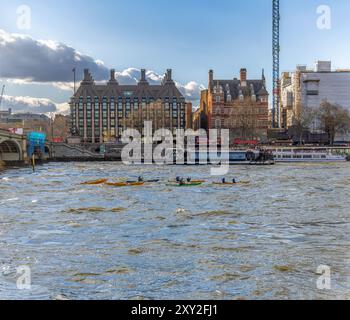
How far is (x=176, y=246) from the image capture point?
827 inches

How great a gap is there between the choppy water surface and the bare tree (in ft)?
316

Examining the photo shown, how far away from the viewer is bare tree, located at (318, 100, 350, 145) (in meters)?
129

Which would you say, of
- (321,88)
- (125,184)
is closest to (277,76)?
(321,88)

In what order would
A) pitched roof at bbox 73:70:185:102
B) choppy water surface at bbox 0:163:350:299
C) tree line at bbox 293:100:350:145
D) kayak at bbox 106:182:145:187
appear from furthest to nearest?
pitched roof at bbox 73:70:185:102, tree line at bbox 293:100:350:145, kayak at bbox 106:182:145:187, choppy water surface at bbox 0:163:350:299

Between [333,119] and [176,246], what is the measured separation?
382ft

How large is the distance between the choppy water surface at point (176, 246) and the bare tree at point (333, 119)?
9627 cm

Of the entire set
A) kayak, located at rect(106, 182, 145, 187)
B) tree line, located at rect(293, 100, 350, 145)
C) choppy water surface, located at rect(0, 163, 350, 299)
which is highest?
tree line, located at rect(293, 100, 350, 145)

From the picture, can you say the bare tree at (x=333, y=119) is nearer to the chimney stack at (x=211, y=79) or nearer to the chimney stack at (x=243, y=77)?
the chimney stack at (x=243, y=77)

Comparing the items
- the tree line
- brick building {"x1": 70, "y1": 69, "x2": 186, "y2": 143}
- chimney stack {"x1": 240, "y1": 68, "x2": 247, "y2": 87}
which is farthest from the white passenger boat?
brick building {"x1": 70, "y1": 69, "x2": 186, "y2": 143}

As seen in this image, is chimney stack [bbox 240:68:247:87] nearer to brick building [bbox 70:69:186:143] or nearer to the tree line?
the tree line

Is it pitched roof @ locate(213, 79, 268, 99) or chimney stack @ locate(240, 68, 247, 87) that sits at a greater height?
chimney stack @ locate(240, 68, 247, 87)

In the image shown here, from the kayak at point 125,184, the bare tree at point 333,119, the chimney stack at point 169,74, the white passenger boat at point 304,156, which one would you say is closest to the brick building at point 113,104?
the chimney stack at point 169,74

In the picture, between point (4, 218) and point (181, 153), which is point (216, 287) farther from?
point (181, 153)

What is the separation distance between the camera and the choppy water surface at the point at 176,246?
15344 mm
